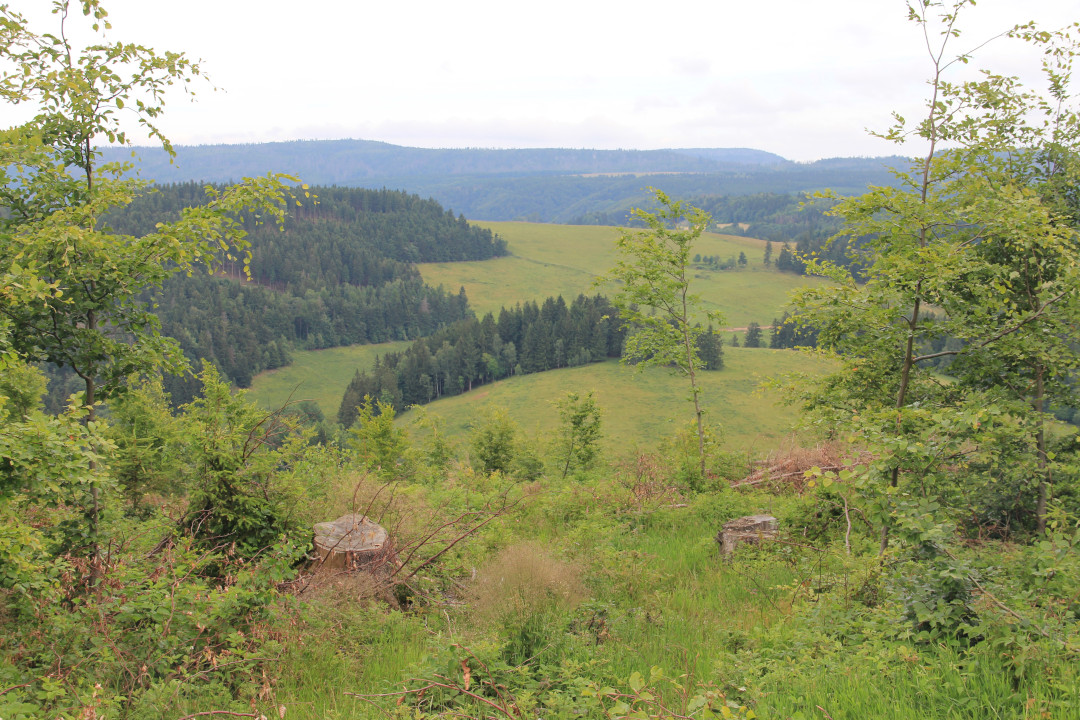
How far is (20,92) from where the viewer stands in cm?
516

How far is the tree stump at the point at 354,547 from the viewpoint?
23.9ft

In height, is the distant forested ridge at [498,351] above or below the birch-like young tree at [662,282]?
below

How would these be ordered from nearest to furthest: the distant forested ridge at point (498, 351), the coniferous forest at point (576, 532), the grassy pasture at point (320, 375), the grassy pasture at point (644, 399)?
1. the coniferous forest at point (576, 532)
2. the grassy pasture at point (644, 399)
3. the distant forested ridge at point (498, 351)
4. the grassy pasture at point (320, 375)

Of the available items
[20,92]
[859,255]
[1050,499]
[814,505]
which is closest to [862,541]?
[814,505]

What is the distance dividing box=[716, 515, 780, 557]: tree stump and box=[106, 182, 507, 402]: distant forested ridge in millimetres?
95195

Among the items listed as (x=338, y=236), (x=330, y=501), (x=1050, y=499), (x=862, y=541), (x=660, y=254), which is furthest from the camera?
(x=338, y=236)

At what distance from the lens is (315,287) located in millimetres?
154875

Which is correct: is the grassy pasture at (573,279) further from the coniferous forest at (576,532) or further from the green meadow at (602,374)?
the coniferous forest at (576,532)

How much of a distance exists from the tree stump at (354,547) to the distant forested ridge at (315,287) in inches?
3679

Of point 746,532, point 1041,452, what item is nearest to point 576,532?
point 746,532

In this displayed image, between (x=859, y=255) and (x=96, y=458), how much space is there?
26.3ft

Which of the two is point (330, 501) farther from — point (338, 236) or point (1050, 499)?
point (338, 236)

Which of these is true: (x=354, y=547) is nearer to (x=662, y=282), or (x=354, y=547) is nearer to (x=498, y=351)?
(x=662, y=282)

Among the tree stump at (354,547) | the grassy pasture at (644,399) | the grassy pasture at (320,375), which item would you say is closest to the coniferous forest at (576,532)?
the tree stump at (354,547)
